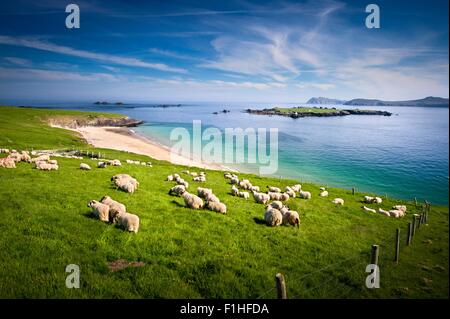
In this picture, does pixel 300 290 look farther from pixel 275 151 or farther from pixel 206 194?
pixel 275 151

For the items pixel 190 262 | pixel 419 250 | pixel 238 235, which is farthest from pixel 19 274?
pixel 419 250

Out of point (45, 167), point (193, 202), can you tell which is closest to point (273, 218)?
point (193, 202)

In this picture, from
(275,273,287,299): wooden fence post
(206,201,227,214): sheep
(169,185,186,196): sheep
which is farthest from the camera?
(169,185,186,196): sheep

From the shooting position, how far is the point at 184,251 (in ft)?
44.2

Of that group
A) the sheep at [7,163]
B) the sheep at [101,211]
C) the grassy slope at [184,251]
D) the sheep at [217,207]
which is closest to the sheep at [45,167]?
the sheep at [7,163]

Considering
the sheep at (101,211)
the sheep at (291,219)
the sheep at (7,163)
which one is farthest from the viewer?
the sheep at (7,163)

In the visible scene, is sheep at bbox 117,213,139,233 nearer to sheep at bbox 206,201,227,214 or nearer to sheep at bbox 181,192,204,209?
sheep at bbox 181,192,204,209

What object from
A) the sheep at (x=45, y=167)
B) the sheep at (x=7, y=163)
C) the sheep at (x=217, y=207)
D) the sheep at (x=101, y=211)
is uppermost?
the sheep at (x=7, y=163)

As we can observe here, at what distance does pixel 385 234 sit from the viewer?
2219 cm

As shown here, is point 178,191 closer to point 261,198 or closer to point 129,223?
point 261,198

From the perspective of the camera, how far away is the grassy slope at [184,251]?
10.5 m

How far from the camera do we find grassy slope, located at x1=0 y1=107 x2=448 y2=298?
10.5 m

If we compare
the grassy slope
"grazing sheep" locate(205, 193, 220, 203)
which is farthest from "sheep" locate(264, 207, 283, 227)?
"grazing sheep" locate(205, 193, 220, 203)

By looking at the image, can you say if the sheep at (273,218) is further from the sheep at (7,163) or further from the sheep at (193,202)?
the sheep at (7,163)
